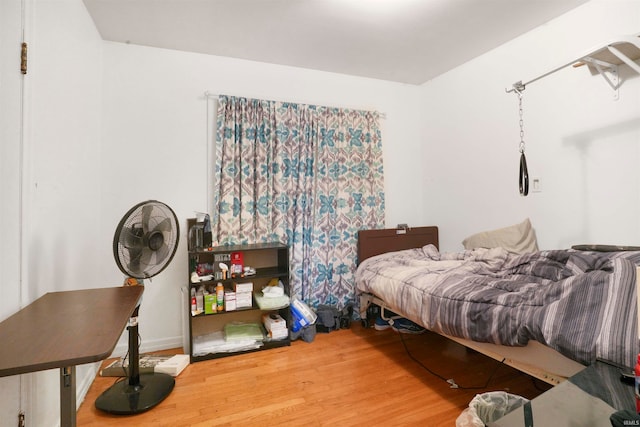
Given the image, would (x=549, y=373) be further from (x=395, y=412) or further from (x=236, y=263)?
(x=236, y=263)

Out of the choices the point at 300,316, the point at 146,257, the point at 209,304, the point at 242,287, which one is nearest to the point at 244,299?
the point at 242,287

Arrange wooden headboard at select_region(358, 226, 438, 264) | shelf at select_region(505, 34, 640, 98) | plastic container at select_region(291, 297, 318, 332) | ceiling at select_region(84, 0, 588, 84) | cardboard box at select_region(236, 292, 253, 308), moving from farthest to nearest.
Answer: wooden headboard at select_region(358, 226, 438, 264)
plastic container at select_region(291, 297, 318, 332)
cardboard box at select_region(236, 292, 253, 308)
ceiling at select_region(84, 0, 588, 84)
shelf at select_region(505, 34, 640, 98)

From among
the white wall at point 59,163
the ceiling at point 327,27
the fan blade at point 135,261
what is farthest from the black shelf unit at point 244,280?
the ceiling at point 327,27

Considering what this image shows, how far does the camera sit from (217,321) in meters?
A: 2.76

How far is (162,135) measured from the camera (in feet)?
8.64

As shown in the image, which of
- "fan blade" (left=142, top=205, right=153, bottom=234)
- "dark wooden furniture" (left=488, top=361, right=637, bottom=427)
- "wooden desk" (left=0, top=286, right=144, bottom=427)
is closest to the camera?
"dark wooden furniture" (left=488, top=361, right=637, bottom=427)

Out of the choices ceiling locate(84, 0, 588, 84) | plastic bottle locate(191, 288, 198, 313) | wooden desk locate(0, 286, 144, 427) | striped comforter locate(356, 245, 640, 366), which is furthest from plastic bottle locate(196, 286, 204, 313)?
ceiling locate(84, 0, 588, 84)

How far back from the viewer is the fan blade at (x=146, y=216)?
70.9 inches

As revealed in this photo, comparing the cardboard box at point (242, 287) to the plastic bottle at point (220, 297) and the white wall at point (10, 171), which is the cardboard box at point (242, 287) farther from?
the white wall at point (10, 171)

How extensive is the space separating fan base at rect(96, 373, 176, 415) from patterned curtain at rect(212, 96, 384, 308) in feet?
3.62

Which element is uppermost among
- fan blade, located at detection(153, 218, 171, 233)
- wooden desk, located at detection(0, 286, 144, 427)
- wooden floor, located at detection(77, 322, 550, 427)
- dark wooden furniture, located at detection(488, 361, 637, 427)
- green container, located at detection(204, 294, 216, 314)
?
fan blade, located at detection(153, 218, 171, 233)

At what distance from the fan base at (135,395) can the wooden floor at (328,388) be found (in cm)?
3

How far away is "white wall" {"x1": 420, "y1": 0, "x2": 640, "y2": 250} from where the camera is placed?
1.97 m

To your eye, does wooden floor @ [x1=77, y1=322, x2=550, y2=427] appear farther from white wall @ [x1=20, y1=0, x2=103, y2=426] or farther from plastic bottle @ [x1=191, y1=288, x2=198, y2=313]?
white wall @ [x1=20, y1=0, x2=103, y2=426]
